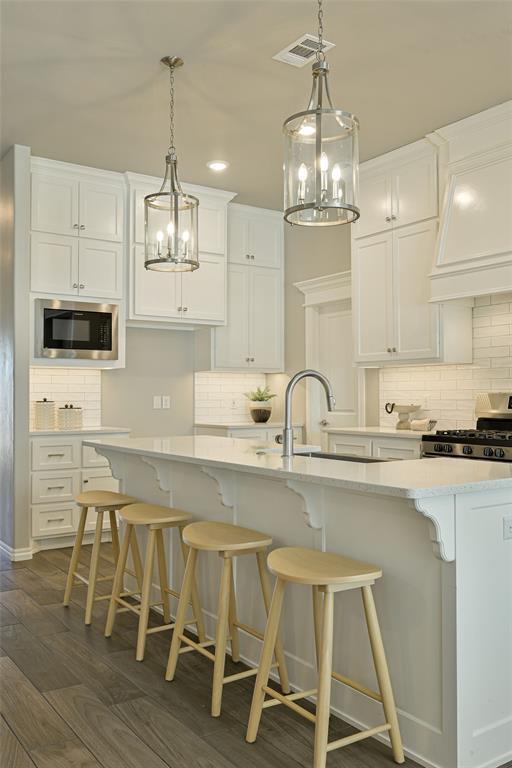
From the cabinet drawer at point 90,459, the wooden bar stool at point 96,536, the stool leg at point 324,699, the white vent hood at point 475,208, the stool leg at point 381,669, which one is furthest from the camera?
the cabinet drawer at point 90,459

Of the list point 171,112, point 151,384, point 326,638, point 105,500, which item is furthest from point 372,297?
point 326,638

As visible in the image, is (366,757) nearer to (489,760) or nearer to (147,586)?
(489,760)

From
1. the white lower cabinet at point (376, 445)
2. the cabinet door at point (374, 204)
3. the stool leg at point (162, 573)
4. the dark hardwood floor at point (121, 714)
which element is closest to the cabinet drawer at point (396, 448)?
the white lower cabinet at point (376, 445)

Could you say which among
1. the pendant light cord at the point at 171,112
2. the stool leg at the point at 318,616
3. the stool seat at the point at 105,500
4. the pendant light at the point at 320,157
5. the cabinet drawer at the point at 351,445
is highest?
the pendant light cord at the point at 171,112

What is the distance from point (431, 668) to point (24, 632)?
2.16 meters

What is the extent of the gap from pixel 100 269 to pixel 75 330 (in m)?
0.55

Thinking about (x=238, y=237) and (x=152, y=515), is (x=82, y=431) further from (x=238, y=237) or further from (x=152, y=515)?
(x=238, y=237)

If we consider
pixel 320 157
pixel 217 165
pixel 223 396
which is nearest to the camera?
pixel 320 157

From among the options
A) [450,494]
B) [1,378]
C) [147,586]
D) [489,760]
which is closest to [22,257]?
[1,378]

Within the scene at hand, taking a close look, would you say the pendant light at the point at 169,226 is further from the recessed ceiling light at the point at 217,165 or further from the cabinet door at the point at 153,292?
the cabinet door at the point at 153,292

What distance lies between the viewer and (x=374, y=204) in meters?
5.13

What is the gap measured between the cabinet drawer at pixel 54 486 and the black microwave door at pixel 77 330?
3.18 feet

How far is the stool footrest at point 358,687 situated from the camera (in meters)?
2.21

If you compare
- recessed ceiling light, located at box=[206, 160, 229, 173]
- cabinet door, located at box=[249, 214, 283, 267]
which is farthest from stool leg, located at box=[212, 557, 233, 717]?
cabinet door, located at box=[249, 214, 283, 267]
